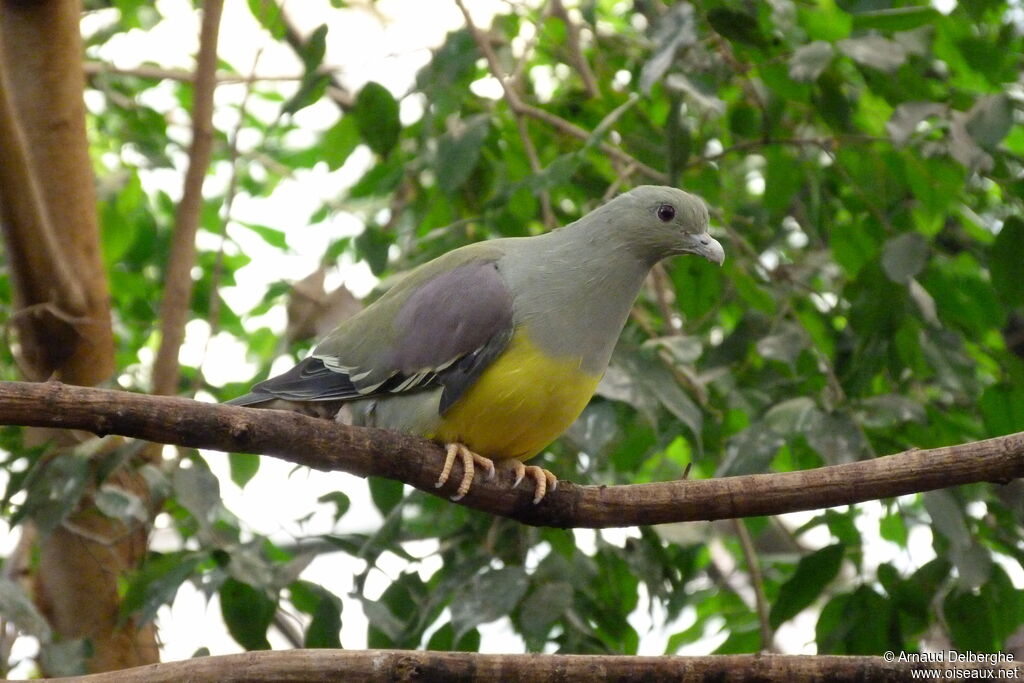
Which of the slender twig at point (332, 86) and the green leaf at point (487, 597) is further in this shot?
the slender twig at point (332, 86)

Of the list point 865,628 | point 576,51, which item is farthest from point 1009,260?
point 576,51

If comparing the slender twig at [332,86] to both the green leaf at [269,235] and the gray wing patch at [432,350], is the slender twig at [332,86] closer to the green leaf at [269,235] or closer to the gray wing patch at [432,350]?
the green leaf at [269,235]

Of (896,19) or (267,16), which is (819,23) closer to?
(896,19)

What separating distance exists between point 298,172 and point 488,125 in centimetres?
169

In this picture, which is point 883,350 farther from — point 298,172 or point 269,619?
point 298,172

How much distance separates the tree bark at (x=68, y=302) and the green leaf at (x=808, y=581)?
1.79m

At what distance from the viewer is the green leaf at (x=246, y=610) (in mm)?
2709

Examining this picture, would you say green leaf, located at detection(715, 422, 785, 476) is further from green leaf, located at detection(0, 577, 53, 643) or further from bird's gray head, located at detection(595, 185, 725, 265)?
green leaf, located at detection(0, 577, 53, 643)

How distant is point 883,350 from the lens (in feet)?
9.60

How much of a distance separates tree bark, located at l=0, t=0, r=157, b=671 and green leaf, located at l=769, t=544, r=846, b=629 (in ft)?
5.86

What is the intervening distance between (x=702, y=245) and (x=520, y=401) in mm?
661

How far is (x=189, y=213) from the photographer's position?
3527mm

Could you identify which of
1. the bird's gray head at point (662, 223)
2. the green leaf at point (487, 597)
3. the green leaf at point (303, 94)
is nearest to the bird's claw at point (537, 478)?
the green leaf at point (487, 597)

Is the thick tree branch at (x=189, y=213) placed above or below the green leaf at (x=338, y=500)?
above
